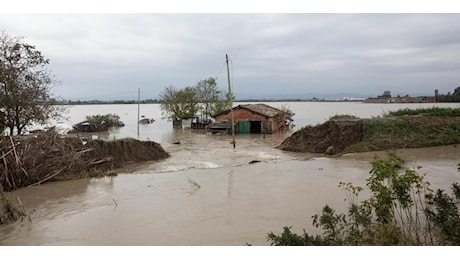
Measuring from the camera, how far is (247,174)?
13266 millimetres

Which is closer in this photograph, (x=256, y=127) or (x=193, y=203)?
(x=193, y=203)

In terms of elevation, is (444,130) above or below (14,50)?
below

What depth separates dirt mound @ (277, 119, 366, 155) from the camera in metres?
20.5

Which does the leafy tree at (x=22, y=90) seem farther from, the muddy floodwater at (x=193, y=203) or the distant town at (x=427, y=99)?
the distant town at (x=427, y=99)

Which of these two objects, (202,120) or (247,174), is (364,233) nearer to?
(247,174)

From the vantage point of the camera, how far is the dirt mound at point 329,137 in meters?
20.5

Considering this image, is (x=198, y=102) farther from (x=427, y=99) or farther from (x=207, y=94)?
(x=427, y=99)

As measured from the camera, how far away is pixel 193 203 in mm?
9234

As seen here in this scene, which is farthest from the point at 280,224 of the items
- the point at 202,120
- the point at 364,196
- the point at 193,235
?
the point at 202,120

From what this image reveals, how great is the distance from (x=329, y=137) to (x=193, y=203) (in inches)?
558

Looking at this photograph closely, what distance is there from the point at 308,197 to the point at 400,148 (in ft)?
37.3

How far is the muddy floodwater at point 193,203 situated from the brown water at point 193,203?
0.06 ft

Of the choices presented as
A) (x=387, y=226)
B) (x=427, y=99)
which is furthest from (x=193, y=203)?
(x=427, y=99)

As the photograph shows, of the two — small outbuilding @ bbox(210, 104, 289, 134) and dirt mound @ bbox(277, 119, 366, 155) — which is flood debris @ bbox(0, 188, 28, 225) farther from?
small outbuilding @ bbox(210, 104, 289, 134)
